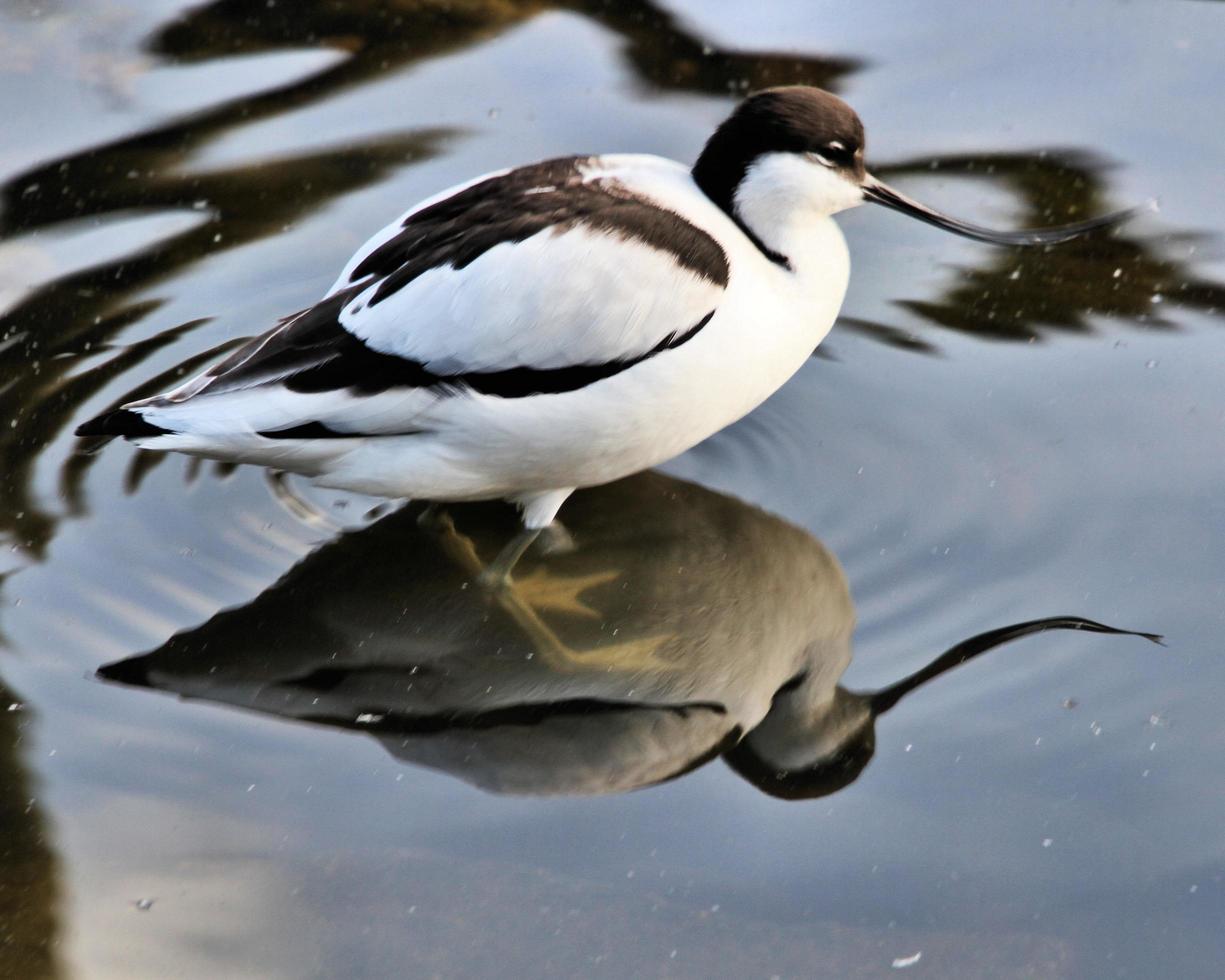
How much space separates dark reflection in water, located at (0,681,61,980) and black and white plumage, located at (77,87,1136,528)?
77 centimetres

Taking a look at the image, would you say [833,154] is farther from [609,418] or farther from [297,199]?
[297,199]

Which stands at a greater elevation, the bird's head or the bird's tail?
the bird's head

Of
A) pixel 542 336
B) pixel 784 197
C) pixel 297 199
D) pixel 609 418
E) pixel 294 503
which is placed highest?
pixel 784 197

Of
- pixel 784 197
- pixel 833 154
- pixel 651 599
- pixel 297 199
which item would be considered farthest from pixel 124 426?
pixel 297 199

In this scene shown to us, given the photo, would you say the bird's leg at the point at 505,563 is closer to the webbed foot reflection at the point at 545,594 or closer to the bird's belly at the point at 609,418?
the webbed foot reflection at the point at 545,594

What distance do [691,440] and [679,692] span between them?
65 cm

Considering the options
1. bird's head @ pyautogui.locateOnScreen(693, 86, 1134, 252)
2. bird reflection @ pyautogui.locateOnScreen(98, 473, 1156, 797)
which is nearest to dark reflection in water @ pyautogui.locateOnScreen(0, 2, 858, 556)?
bird reflection @ pyautogui.locateOnScreen(98, 473, 1156, 797)

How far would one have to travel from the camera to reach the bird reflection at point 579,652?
12.0 ft

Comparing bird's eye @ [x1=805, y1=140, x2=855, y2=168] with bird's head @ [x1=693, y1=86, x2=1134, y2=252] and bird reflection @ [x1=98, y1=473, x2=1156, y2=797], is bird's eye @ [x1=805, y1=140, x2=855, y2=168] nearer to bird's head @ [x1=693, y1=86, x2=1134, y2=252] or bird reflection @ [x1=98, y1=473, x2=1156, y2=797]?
bird's head @ [x1=693, y1=86, x2=1134, y2=252]

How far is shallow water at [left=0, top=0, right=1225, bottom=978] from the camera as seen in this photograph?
3.27 metres

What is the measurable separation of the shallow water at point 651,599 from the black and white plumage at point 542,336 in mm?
383

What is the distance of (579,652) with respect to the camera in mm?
4004

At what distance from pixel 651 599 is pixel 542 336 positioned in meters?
0.72

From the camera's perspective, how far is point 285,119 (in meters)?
6.11
